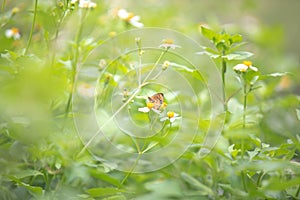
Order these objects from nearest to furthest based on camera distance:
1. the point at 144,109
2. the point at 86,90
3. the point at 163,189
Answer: the point at 163,189 < the point at 144,109 < the point at 86,90

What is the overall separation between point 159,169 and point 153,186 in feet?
0.77

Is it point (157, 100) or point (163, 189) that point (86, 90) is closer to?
point (157, 100)

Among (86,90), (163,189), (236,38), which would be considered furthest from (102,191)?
(86,90)

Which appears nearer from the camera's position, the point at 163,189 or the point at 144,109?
the point at 163,189

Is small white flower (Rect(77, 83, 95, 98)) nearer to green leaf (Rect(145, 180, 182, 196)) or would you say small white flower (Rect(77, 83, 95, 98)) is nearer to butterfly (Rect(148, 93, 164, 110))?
butterfly (Rect(148, 93, 164, 110))

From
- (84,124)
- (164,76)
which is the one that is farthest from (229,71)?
(84,124)

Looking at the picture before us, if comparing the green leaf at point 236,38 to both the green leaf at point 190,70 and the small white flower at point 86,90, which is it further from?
the small white flower at point 86,90

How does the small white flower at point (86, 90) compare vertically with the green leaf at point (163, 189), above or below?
above

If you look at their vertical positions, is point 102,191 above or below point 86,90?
below

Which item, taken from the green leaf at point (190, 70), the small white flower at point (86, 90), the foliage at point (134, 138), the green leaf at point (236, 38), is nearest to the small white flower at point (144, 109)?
the foliage at point (134, 138)

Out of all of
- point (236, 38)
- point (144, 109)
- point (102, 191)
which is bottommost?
point (102, 191)

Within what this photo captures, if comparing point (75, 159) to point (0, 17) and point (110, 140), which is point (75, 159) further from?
point (0, 17)

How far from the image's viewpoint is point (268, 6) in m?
3.52

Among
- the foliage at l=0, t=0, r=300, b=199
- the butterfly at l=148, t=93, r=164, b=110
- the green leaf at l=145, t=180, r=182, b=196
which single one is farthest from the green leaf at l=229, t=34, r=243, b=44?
the green leaf at l=145, t=180, r=182, b=196
